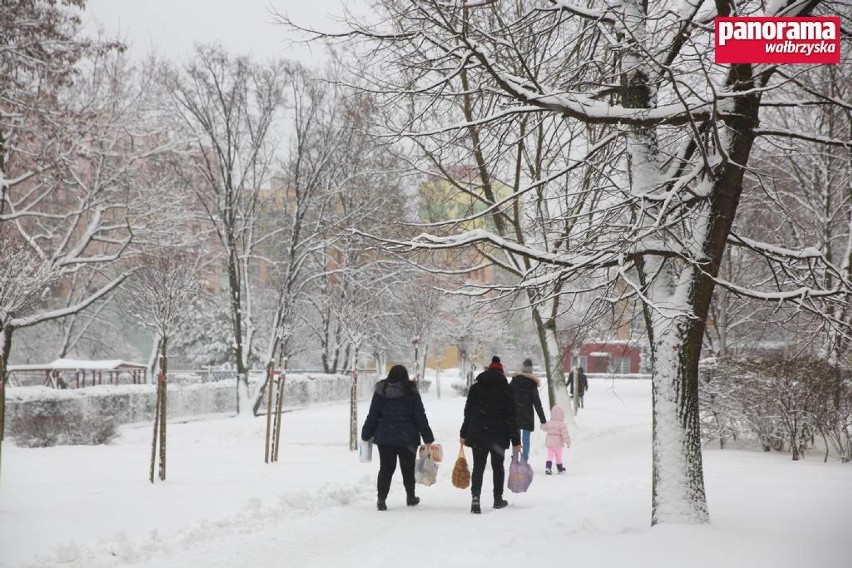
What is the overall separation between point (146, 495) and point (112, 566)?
2.86 meters

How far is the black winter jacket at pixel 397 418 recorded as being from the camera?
→ 8.94 meters

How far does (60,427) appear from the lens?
18203mm

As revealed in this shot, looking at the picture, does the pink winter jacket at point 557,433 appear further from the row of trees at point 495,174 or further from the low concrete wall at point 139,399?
the low concrete wall at point 139,399

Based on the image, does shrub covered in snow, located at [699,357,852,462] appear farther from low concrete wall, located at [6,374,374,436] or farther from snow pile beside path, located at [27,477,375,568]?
low concrete wall, located at [6,374,374,436]

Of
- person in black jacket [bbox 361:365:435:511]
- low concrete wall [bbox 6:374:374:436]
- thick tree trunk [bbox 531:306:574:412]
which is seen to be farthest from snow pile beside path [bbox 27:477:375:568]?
low concrete wall [bbox 6:374:374:436]

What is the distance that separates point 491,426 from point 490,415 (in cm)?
13

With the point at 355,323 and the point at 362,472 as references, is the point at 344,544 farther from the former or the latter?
the point at 355,323

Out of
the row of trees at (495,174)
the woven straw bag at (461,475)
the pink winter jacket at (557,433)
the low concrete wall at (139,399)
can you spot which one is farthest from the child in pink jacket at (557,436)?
the low concrete wall at (139,399)

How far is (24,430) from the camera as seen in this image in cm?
1772

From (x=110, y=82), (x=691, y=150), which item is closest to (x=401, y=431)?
(x=691, y=150)

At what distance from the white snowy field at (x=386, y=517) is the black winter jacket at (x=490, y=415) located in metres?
0.83

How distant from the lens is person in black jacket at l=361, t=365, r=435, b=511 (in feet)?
29.3

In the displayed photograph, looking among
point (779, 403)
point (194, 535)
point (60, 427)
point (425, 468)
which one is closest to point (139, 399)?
point (60, 427)

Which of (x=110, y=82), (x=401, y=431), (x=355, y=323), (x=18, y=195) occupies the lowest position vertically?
(x=401, y=431)
